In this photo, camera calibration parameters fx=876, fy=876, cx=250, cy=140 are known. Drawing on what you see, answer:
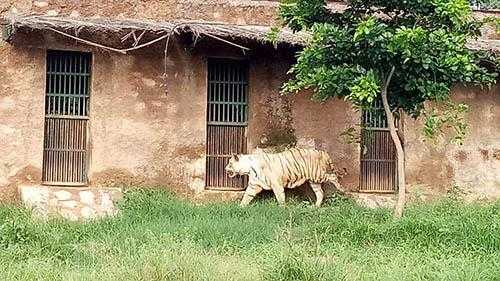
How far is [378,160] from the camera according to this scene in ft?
44.6

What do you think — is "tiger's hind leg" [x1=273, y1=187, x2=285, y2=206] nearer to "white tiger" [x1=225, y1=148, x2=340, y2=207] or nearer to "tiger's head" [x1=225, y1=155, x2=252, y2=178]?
"white tiger" [x1=225, y1=148, x2=340, y2=207]

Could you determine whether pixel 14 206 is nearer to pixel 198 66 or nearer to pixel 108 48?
pixel 108 48

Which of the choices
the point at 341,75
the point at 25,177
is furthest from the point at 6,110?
the point at 341,75

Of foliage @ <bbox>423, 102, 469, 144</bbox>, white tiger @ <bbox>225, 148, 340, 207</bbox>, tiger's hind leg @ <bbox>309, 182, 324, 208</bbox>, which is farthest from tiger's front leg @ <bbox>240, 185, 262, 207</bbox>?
foliage @ <bbox>423, 102, 469, 144</bbox>

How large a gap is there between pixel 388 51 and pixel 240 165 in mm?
3191

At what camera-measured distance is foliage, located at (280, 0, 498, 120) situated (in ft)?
33.9

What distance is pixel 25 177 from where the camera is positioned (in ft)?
40.2

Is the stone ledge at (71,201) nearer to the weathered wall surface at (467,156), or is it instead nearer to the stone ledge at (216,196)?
the stone ledge at (216,196)

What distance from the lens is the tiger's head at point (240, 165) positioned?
1259cm

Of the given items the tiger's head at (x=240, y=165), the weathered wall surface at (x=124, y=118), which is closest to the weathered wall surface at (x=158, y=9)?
the weathered wall surface at (x=124, y=118)

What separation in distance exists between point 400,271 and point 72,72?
6.37 meters

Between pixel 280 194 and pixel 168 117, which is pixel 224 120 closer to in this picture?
pixel 168 117

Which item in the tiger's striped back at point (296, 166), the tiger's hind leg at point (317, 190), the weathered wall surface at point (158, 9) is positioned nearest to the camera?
the weathered wall surface at point (158, 9)

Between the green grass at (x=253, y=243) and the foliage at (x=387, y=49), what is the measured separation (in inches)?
63.1
